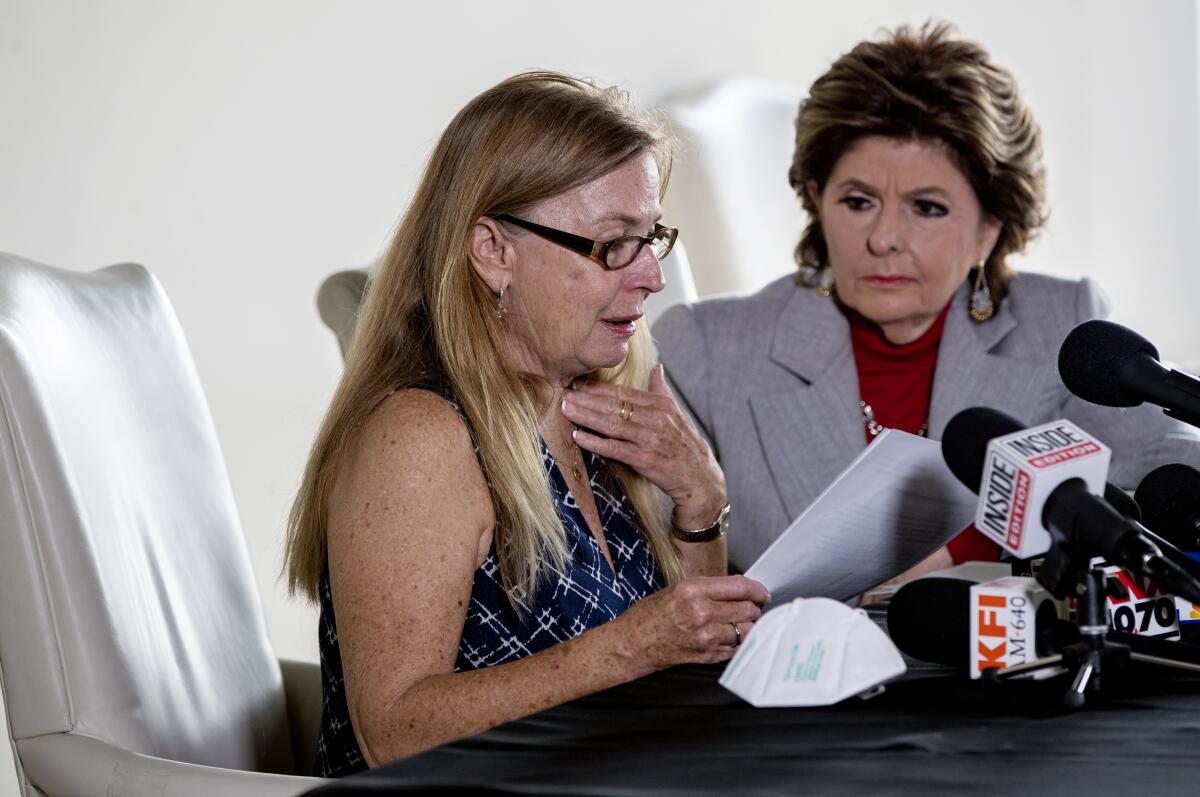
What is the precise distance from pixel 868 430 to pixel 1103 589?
1.20 m

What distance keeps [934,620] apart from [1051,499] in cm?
20

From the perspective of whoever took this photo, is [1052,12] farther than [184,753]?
Yes

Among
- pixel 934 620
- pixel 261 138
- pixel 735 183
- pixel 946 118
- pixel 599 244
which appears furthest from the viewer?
pixel 735 183

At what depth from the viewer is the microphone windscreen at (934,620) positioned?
3.43ft

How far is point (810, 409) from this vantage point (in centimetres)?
210

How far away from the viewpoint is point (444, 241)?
4.54ft

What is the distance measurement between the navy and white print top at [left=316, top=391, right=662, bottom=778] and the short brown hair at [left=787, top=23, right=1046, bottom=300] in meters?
0.89

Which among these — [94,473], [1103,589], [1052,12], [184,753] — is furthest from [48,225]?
[1052,12]

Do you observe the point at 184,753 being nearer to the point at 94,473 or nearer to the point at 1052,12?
the point at 94,473

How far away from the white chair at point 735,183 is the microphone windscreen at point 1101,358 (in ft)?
5.96

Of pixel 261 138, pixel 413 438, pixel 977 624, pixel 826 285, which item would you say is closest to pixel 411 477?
pixel 413 438

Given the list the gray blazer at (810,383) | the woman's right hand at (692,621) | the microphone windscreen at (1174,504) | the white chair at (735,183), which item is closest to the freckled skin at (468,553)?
the woman's right hand at (692,621)

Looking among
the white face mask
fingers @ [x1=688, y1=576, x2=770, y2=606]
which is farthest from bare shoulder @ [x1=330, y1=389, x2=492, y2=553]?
the white face mask

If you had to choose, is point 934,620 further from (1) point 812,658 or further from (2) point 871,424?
(2) point 871,424
